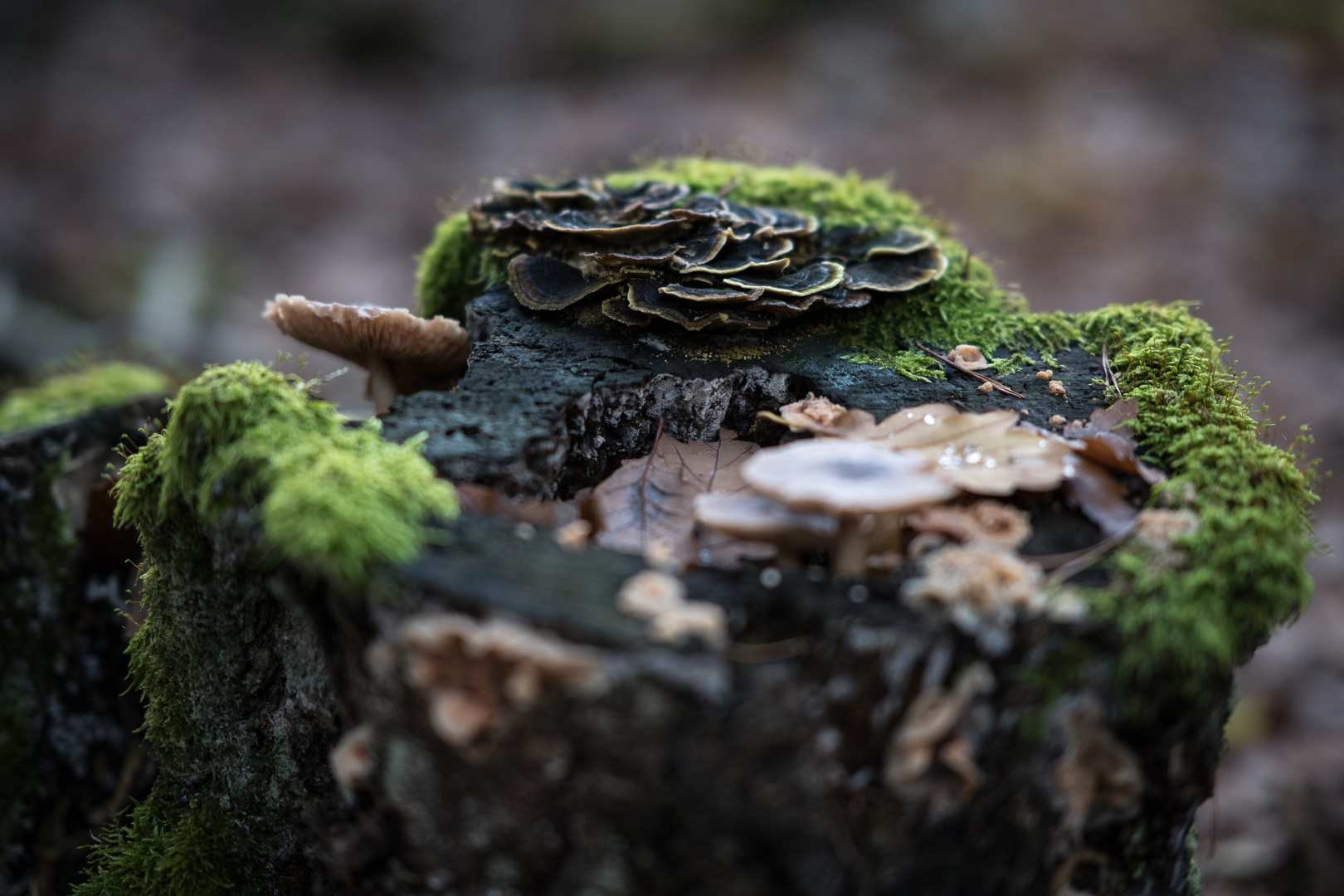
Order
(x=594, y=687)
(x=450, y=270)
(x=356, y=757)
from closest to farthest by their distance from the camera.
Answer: (x=594, y=687) → (x=356, y=757) → (x=450, y=270)

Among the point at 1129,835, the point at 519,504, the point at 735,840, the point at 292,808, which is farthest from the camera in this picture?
the point at 292,808

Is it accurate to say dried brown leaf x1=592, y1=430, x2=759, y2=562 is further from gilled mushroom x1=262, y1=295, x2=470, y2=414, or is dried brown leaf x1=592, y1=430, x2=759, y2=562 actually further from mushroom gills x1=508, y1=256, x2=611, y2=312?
gilled mushroom x1=262, y1=295, x2=470, y2=414

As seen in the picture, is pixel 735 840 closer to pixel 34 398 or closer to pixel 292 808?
pixel 292 808

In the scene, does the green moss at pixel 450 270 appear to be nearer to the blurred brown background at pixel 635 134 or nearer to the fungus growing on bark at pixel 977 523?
the fungus growing on bark at pixel 977 523

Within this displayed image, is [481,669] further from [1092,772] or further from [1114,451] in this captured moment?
[1114,451]

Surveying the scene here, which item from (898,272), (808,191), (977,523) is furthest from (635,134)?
(977,523)

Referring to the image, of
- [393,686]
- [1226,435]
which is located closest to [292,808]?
[393,686]
